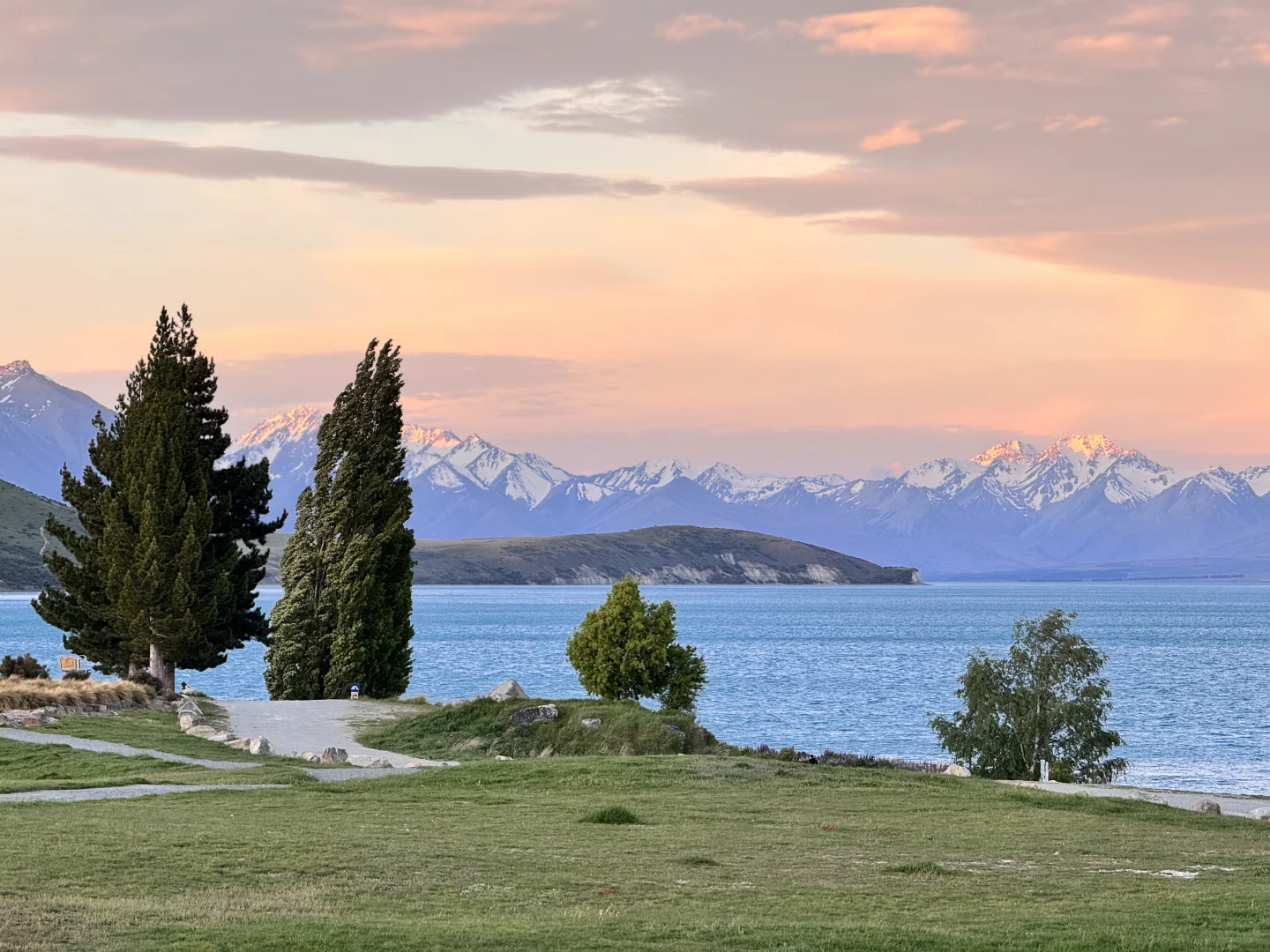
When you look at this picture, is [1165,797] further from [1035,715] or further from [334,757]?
[1035,715]

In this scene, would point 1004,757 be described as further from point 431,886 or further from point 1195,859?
point 431,886

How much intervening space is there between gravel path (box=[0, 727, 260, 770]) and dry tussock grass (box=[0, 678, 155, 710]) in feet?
13.4

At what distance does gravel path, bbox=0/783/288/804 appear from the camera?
26.2 meters

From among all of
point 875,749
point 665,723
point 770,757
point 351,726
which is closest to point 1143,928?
point 770,757

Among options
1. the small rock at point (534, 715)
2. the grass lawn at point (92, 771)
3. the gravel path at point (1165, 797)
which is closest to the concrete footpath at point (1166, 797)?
the gravel path at point (1165, 797)

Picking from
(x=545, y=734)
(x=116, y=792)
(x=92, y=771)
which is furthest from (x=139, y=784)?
(x=545, y=734)

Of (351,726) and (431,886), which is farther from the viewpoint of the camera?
(351,726)

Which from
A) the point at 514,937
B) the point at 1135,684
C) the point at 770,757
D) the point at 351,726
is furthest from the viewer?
the point at 1135,684

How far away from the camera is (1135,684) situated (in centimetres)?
11162

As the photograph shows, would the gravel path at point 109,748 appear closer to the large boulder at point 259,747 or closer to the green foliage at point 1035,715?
the large boulder at point 259,747

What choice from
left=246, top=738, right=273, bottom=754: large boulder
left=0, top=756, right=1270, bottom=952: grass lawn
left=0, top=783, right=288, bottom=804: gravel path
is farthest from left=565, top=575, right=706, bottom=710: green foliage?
left=0, top=783, right=288, bottom=804: gravel path

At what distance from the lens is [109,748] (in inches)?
1422

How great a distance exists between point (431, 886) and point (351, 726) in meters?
28.6

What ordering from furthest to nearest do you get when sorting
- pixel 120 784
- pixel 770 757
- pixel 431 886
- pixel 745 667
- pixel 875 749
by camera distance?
pixel 745 667
pixel 875 749
pixel 770 757
pixel 120 784
pixel 431 886
